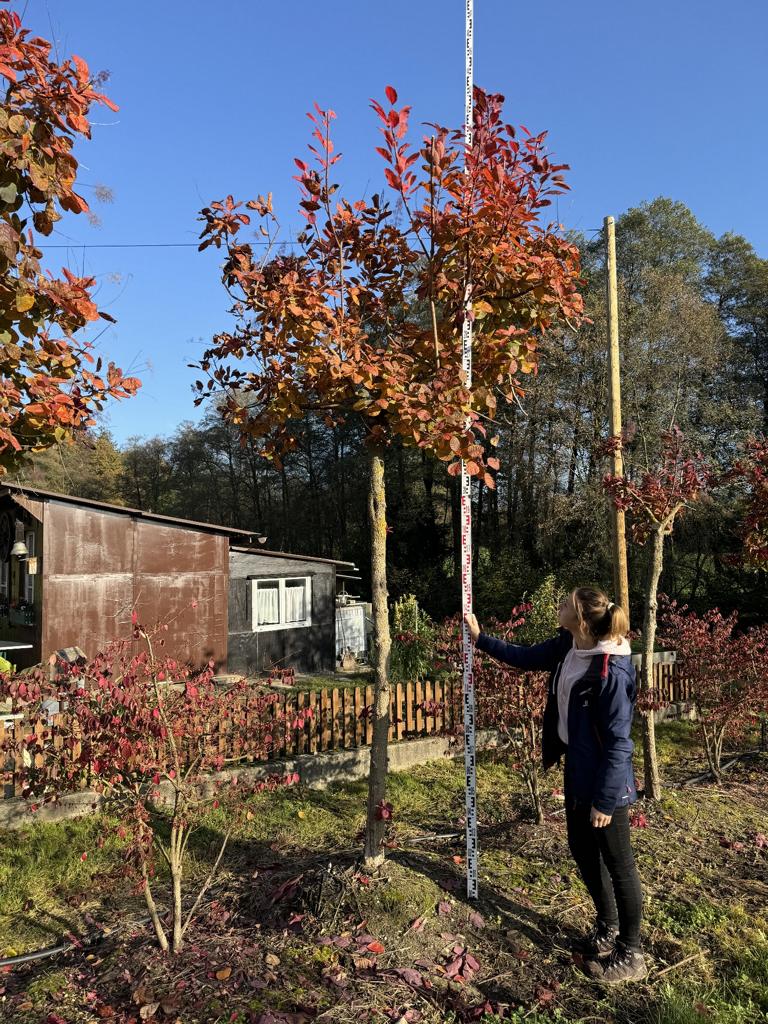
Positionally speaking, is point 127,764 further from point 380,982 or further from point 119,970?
point 380,982

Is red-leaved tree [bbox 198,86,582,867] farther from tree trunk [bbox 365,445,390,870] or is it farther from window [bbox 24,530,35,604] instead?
window [bbox 24,530,35,604]

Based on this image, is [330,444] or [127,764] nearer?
[127,764]

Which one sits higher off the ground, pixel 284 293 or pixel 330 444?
pixel 330 444

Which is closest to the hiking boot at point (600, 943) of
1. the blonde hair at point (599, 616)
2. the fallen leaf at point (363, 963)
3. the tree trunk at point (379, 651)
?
the fallen leaf at point (363, 963)

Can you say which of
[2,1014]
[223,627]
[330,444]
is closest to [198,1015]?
[2,1014]

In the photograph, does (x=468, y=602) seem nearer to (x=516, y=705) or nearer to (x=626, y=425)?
(x=516, y=705)

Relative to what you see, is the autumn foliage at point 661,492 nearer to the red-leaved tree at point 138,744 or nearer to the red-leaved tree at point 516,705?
the red-leaved tree at point 516,705

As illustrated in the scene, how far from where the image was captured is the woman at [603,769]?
3.10 meters

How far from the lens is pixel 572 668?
3373 millimetres

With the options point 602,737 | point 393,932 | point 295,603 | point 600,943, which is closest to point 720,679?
point 600,943

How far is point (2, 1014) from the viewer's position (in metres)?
3.02

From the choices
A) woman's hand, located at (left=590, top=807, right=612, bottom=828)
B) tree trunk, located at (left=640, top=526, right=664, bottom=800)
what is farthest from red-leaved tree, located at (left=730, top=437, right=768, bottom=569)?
woman's hand, located at (left=590, top=807, right=612, bottom=828)

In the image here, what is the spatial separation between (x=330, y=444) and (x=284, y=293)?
1286 inches

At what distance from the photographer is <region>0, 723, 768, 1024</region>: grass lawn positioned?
2.95 m
